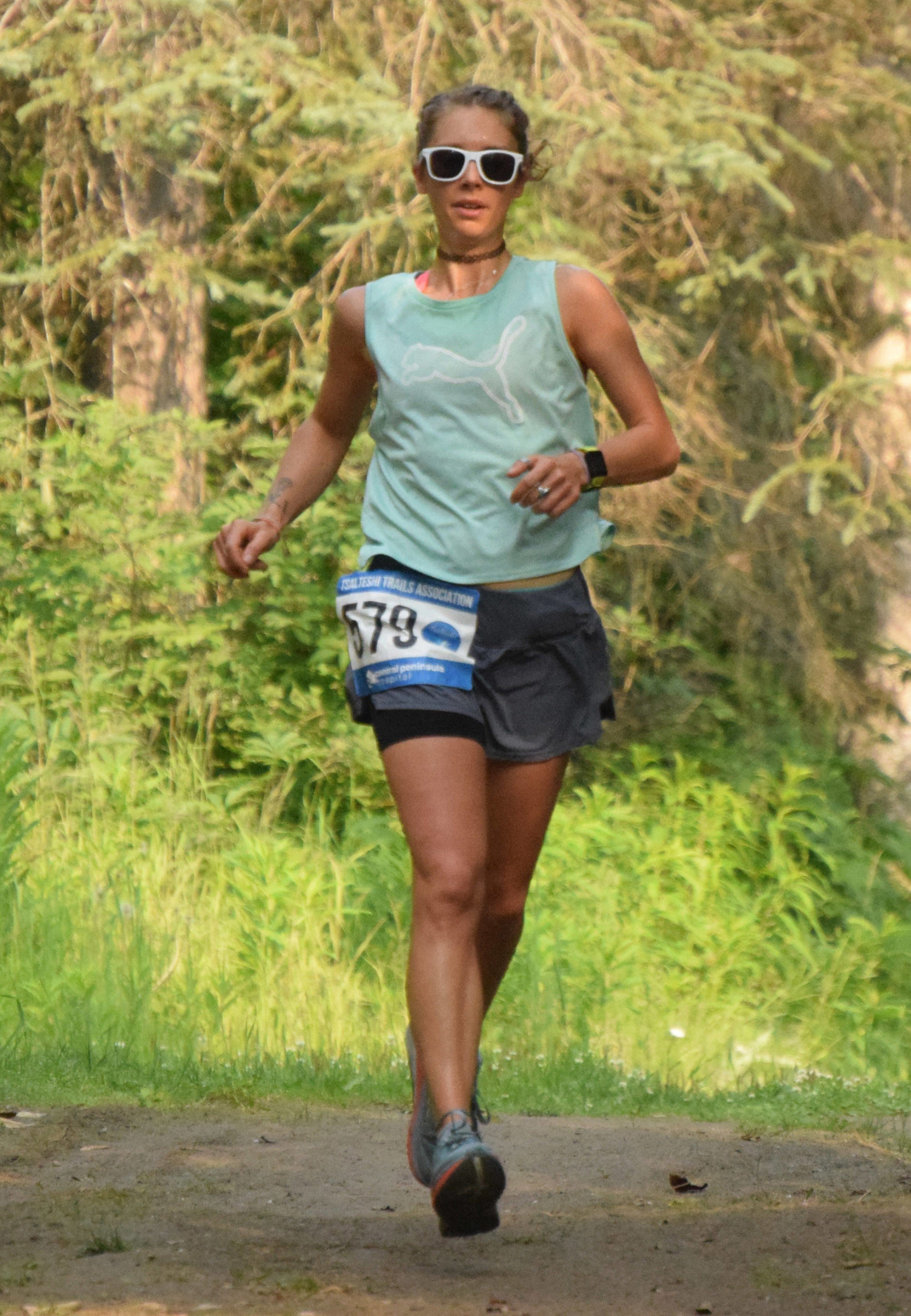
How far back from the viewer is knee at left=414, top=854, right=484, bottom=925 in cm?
335

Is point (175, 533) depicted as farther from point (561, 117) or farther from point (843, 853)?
point (843, 853)

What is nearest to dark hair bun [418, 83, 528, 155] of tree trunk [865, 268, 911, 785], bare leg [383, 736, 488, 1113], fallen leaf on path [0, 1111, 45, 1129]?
bare leg [383, 736, 488, 1113]

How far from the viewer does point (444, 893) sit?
3.35 meters

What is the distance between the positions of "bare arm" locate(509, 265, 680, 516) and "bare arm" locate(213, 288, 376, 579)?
0.47m

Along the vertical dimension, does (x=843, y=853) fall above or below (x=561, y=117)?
below

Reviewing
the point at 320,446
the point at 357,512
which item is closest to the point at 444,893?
the point at 320,446

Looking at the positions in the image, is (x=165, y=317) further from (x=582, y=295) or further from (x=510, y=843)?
(x=510, y=843)

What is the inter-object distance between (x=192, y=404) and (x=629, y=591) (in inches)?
114

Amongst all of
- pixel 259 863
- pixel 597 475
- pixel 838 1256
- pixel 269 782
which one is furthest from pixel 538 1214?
pixel 269 782

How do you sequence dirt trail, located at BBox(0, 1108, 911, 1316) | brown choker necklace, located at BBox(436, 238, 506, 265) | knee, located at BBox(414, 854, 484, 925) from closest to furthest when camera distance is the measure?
dirt trail, located at BBox(0, 1108, 911, 1316) → knee, located at BBox(414, 854, 484, 925) → brown choker necklace, located at BBox(436, 238, 506, 265)

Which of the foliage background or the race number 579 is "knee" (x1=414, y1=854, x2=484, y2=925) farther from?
the foliage background

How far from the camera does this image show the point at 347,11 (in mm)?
8984

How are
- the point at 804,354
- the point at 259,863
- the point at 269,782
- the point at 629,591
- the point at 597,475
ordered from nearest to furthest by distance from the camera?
the point at 597,475, the point at 259,863, the point at 269,782, the point at 629,591, the point at 804,354

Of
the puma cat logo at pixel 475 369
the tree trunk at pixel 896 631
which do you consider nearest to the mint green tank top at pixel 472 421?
the puma cat logo at pixel 475 369
